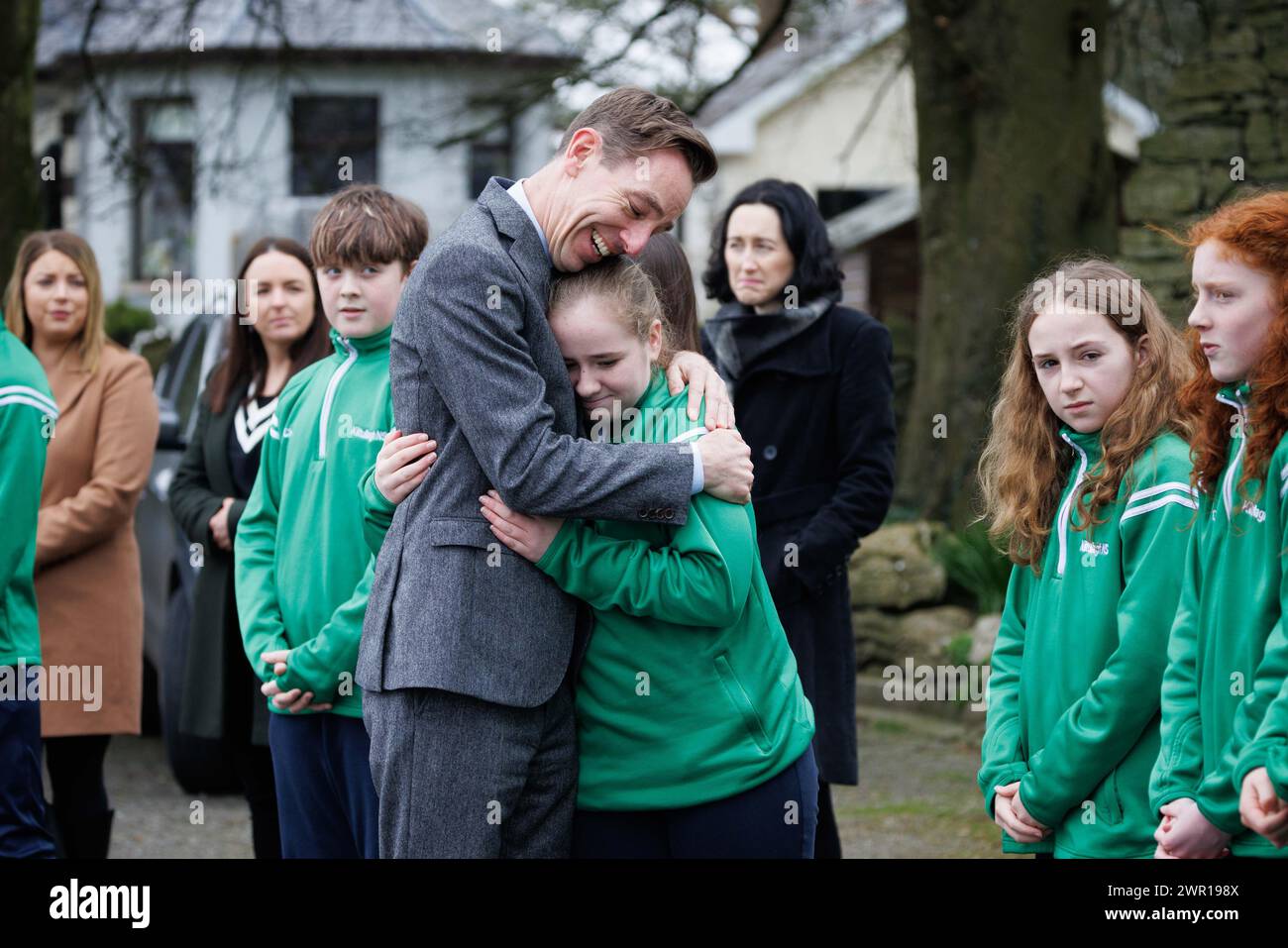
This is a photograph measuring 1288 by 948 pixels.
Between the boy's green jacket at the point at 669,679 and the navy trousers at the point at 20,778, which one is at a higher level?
the boy's green jacket at the point at 669,679

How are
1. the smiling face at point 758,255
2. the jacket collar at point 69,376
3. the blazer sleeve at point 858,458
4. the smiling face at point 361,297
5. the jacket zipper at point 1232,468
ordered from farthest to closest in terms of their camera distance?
1. the jacket collar at point 69,376
2. the smiling face at point 758,255
3. the blazer sleeve at point 858,458
4. the smiling face at point 361,297
5. the jacket zipper at point 1232,468

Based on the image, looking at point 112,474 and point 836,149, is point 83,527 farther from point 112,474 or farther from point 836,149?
point 836,149

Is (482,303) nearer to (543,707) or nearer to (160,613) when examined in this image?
(543,707)

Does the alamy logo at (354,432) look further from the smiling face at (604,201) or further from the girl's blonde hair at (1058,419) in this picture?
A: the girl's blonde hair at (1058,419)

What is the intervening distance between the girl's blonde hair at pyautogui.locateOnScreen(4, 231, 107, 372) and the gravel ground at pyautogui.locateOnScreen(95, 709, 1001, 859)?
1.61m

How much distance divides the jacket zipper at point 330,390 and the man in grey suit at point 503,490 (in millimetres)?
918

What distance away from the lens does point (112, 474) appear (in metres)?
5.38

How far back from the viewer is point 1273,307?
2.83m

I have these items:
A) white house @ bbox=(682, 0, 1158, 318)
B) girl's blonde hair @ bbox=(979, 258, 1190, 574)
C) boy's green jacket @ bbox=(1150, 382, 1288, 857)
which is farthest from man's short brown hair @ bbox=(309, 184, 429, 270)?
white house @ bbox=(682, 0, 1158, 318)

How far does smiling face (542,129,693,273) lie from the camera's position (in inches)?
115

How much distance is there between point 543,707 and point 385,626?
0.32 meters

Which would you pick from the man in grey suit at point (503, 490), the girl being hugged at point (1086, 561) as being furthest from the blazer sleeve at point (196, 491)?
the girl being hugged at point (1086, 561)

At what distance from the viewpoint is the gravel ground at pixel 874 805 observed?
6.25m

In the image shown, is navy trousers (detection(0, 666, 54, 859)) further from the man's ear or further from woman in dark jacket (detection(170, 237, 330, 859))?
the man's ear
